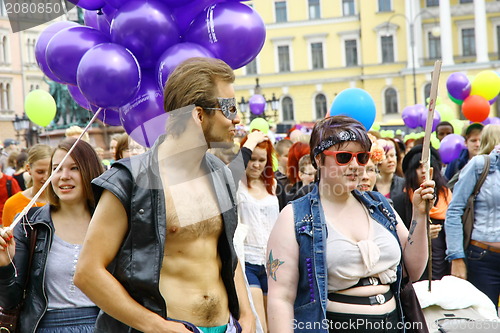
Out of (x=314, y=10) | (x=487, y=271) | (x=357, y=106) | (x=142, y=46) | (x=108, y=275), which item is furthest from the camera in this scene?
(x=314, y=10)

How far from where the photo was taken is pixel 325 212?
3.54m

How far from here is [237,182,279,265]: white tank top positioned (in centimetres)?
602

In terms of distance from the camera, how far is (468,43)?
191 ft

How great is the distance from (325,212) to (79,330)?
54.2 inches

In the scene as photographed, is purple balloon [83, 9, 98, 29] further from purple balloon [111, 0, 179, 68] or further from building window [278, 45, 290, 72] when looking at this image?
building window [278, 45, 290, 72]

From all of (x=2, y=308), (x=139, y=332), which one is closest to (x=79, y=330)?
(x=2, y=308)

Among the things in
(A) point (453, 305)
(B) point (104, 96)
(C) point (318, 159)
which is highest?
(B) point (104, 96)

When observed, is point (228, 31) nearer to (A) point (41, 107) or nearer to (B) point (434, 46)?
(A) point (41, 107)

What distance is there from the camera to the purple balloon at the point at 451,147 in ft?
34.2

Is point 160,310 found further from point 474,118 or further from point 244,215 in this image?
point 474,118

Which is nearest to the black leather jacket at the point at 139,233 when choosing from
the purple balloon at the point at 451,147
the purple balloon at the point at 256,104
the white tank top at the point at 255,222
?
the white tank top at the point at 255,222

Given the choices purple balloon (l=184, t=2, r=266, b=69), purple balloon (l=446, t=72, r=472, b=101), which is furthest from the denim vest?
purple balloon (l=446, t=72, r=472, b=101)

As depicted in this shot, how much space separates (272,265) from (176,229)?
74cm

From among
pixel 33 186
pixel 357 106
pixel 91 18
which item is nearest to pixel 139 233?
pixel 91 18
